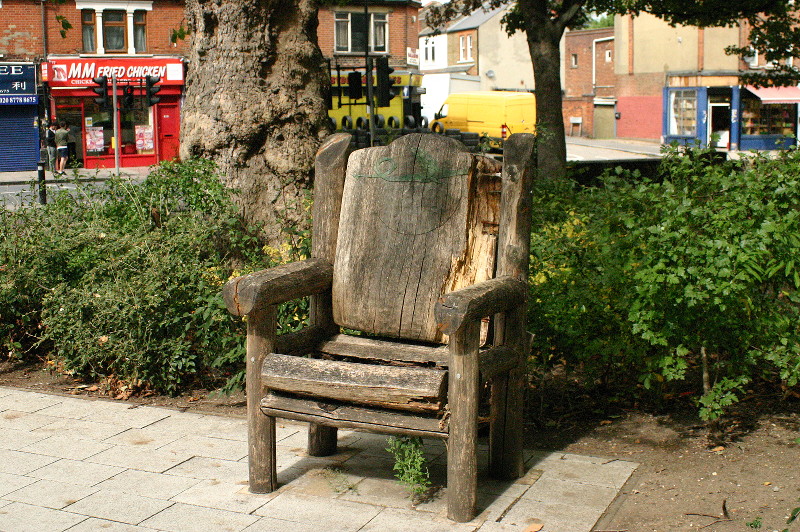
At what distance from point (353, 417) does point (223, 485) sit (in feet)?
2.72

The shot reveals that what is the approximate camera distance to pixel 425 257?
4238 mm

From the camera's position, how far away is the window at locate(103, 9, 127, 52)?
3350cm

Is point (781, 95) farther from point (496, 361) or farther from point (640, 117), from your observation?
point (496, 361)

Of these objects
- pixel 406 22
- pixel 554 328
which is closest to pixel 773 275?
pixel 554 328

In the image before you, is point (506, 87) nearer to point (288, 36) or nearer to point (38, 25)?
point (38, 25)

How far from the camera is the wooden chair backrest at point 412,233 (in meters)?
4.21

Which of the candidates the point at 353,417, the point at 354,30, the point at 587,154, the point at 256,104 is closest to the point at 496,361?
the point at 353,417

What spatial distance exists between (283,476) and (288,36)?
392 cm

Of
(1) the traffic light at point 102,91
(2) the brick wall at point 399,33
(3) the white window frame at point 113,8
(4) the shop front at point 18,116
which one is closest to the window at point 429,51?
(2) the brick wall at point 399,33

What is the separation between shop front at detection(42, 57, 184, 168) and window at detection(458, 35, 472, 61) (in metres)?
34.6

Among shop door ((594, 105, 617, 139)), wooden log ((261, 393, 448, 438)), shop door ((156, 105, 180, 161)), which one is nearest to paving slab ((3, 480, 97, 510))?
wooden log ((261, 393, 448, 438))

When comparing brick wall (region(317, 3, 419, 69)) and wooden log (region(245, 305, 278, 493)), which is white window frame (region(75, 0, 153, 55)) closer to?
brick wall (region(317, 3, 419, 69))

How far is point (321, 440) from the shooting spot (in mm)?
4613

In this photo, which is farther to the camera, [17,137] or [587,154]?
[587,154]
